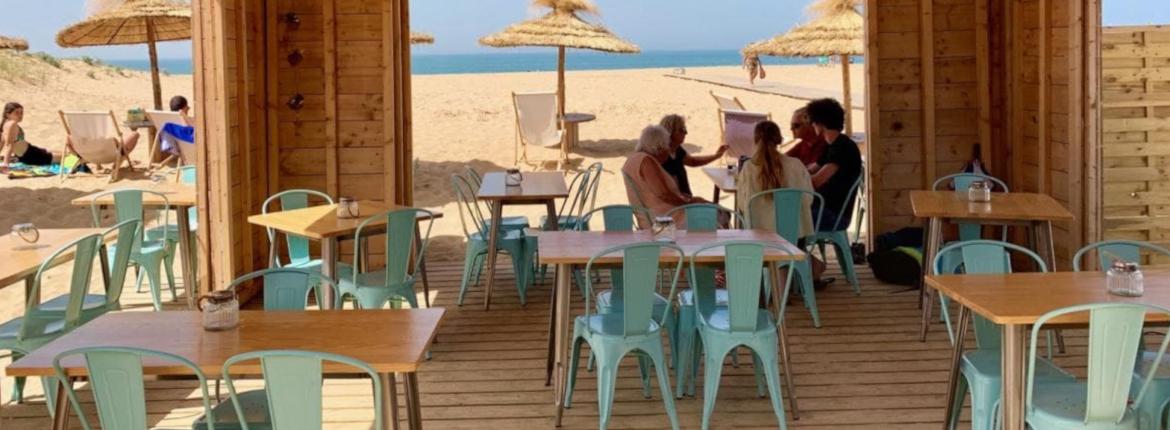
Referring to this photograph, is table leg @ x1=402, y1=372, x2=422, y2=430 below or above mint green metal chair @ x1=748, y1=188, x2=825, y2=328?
below

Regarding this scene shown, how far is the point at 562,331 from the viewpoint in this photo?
15.1 ft

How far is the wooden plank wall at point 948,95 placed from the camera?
7.63 metres

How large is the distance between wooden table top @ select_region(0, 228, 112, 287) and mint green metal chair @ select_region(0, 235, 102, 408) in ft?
0.17

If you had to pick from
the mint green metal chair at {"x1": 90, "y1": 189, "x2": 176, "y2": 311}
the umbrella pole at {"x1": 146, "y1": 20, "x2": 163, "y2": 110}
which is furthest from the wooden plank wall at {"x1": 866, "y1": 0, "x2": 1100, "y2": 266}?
the umbrella pole at {"x1": 146, "y1": 20, "x2": 163, "y2": 110}

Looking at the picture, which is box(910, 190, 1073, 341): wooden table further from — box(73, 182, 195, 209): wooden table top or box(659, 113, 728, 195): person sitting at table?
box(73, 182, 195, 209): wooden table top

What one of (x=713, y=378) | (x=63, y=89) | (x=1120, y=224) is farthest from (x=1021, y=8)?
(x=63, y=89)

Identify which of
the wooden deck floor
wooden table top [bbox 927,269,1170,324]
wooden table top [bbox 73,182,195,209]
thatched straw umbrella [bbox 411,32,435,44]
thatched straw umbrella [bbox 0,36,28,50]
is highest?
thatched straw umbrella [bbox 411,32,435,44]

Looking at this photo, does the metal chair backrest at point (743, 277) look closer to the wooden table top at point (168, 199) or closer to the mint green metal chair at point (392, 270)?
the mint green metal chair at point (392, 270)

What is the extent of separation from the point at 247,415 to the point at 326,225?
2.11 metres

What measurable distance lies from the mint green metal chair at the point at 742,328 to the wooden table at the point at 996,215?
1607 mm

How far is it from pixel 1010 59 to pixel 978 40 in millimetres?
264

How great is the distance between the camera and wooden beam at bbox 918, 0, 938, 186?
787 centimetres

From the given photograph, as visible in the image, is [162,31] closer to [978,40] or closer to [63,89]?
A: [978,40]

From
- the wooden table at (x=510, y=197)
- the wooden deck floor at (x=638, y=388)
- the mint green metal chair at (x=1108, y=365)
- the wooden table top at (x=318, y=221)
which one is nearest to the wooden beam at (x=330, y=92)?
the wooden table at (x=510, y=197)
